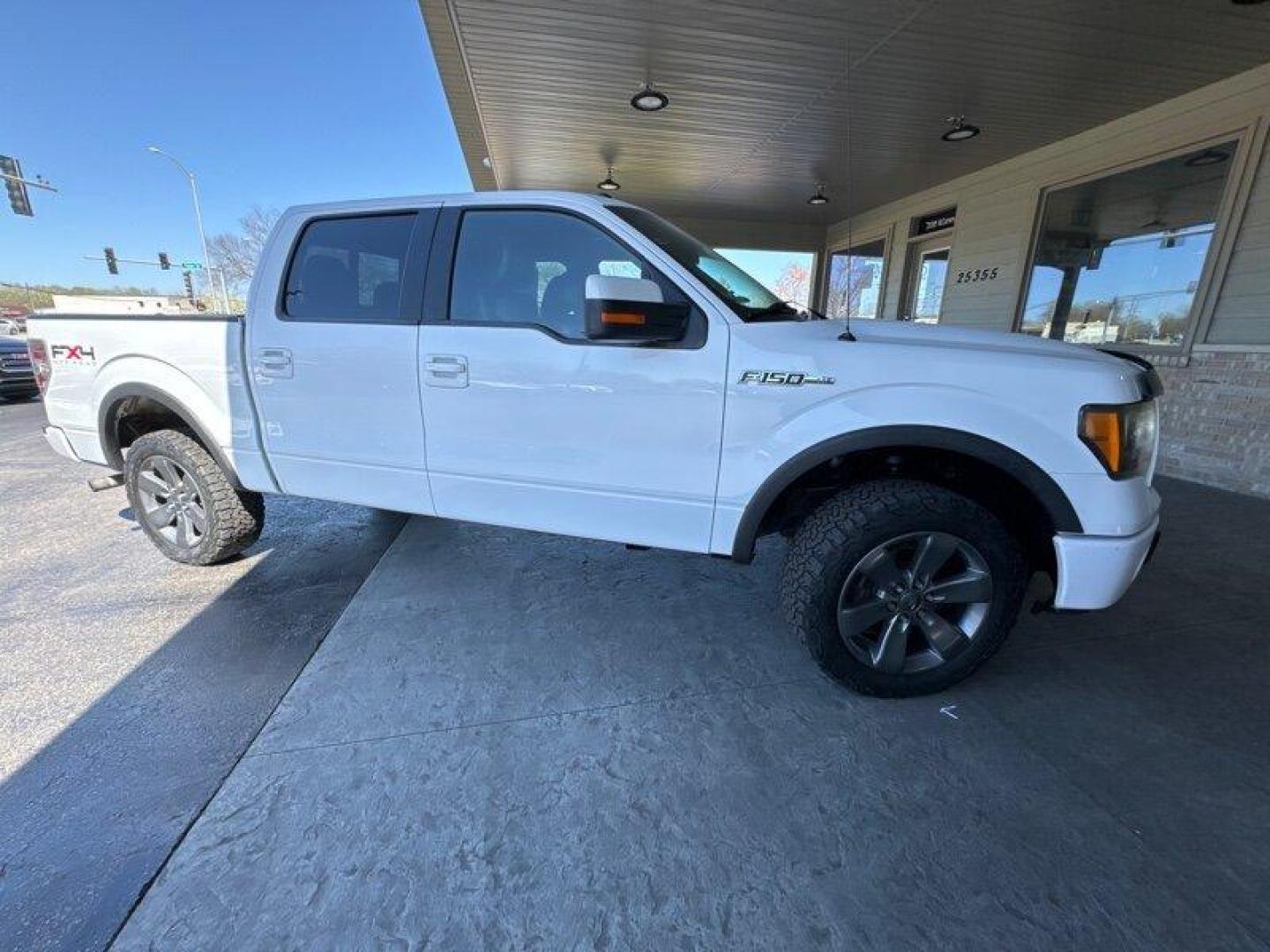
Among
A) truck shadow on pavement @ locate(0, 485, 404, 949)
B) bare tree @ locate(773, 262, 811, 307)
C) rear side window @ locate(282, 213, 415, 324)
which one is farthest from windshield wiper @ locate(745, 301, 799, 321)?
bare tree @ locate(773, 262, 811, 307)

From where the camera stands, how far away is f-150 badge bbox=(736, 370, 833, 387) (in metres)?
2.03

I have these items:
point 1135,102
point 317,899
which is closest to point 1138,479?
point 317,899

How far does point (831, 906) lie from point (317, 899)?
132 cm

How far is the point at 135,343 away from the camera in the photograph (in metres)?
2.96

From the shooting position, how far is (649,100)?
19.2ft

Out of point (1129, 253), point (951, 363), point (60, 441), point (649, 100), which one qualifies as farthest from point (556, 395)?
point (1129, 253)

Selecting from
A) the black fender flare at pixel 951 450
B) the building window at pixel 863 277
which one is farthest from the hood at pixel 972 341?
the building window at pixel 863 277

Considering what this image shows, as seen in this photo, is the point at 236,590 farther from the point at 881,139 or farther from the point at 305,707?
the point at 881,139

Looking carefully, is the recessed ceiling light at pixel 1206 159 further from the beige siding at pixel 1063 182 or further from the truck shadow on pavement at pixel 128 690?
the truck shadow on pavement at pixel 128 690

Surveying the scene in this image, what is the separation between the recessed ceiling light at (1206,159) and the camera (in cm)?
521

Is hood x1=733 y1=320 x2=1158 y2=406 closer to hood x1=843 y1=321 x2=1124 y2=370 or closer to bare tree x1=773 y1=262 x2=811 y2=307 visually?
hood x1=843 y1=321 x2=1124 y2=370

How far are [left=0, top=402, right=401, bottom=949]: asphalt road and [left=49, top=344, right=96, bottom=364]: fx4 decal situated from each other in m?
1.19

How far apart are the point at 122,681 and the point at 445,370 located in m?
1.81

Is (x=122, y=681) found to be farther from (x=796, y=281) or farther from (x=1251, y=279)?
(x=796, y=281)
